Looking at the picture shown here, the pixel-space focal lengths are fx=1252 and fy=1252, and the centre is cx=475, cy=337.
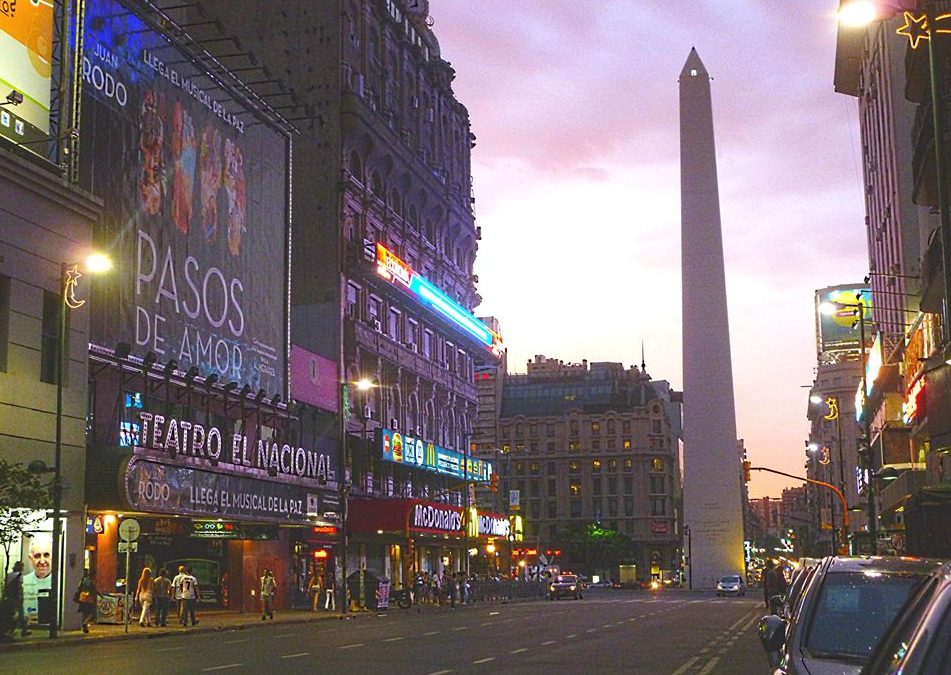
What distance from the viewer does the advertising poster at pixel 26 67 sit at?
116 feet

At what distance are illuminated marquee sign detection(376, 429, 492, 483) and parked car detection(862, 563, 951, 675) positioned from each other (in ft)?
212

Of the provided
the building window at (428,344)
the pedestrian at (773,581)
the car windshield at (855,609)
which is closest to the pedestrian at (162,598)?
the pedestrian at (773,581)

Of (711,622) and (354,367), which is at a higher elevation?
(354,367)

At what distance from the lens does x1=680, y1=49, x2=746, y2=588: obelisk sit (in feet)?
325

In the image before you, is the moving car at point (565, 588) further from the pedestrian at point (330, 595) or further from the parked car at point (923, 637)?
the parked car at point (923, 637)

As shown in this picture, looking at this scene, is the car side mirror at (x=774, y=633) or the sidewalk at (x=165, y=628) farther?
the sidewalk at (x=165, y=628)

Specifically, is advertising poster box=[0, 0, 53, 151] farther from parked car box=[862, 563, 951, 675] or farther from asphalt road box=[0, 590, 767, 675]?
parked car box=[862, 563, 951, 675]

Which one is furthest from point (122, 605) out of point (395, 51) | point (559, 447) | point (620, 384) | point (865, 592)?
point (620, 384)

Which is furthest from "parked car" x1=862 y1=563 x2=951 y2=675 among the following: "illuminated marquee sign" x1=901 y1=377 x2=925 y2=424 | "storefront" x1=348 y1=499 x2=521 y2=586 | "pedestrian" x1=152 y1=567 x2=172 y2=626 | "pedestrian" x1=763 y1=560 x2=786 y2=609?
"storefront" x1=348 y1=499 x2=521 y2=586

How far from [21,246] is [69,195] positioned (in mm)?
2721

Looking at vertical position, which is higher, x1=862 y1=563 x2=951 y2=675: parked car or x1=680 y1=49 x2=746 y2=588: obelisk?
x1=680 y1=49 x2=746 y2=588: obelisk

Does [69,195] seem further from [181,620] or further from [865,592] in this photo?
[865,592]

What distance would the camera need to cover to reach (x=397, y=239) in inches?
3046

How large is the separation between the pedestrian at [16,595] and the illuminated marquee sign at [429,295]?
38591 mm
